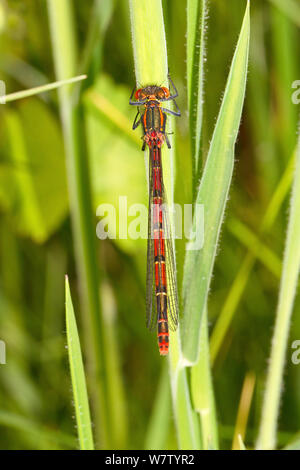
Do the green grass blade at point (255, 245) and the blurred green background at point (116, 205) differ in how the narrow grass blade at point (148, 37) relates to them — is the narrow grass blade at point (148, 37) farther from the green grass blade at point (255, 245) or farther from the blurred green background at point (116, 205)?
the green grass blade at point (255, 245)

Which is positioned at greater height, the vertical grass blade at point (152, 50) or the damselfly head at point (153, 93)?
the damselfly head at point (153, 93)

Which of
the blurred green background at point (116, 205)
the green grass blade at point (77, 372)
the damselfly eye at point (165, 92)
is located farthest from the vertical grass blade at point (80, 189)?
the green grass blade at point (77, 372)

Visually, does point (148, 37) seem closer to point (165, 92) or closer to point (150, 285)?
point (165, 92)

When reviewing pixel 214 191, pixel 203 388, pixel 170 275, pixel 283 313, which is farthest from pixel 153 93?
pixel 203 388

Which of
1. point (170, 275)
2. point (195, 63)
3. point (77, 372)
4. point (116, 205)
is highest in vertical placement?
point (116, 205)
